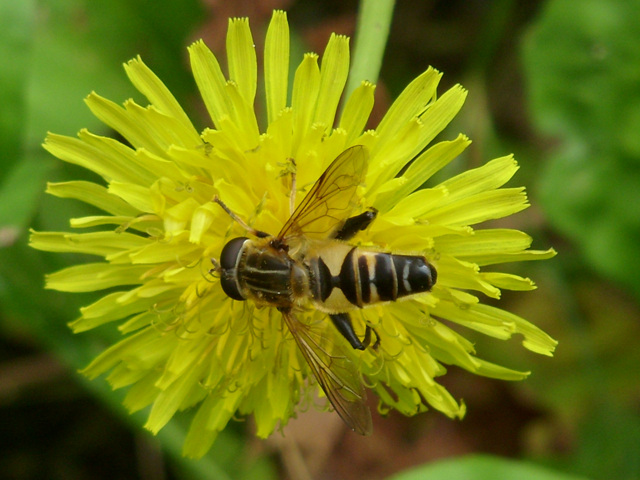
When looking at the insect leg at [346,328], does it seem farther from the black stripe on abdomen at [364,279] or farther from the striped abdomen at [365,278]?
the black stripe on abdomen at [364,279]

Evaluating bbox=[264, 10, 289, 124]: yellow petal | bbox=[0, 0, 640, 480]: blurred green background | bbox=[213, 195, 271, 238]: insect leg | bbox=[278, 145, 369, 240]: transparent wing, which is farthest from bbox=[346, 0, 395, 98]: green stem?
bbox=[0, 0, 640, 480]: blurred green background

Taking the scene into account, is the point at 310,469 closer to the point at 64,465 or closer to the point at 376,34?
the point at 64,465

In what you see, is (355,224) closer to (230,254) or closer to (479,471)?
Result: (230,254)

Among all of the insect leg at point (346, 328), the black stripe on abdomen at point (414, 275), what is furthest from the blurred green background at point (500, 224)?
the black stripe on abdomen at point (414, 275)

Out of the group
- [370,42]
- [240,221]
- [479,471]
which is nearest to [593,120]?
[370,42]

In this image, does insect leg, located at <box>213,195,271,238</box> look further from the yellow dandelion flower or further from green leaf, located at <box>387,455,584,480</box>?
green leaf, located at <box>387,455,584,480</box>

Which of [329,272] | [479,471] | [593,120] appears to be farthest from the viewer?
[593,120]
